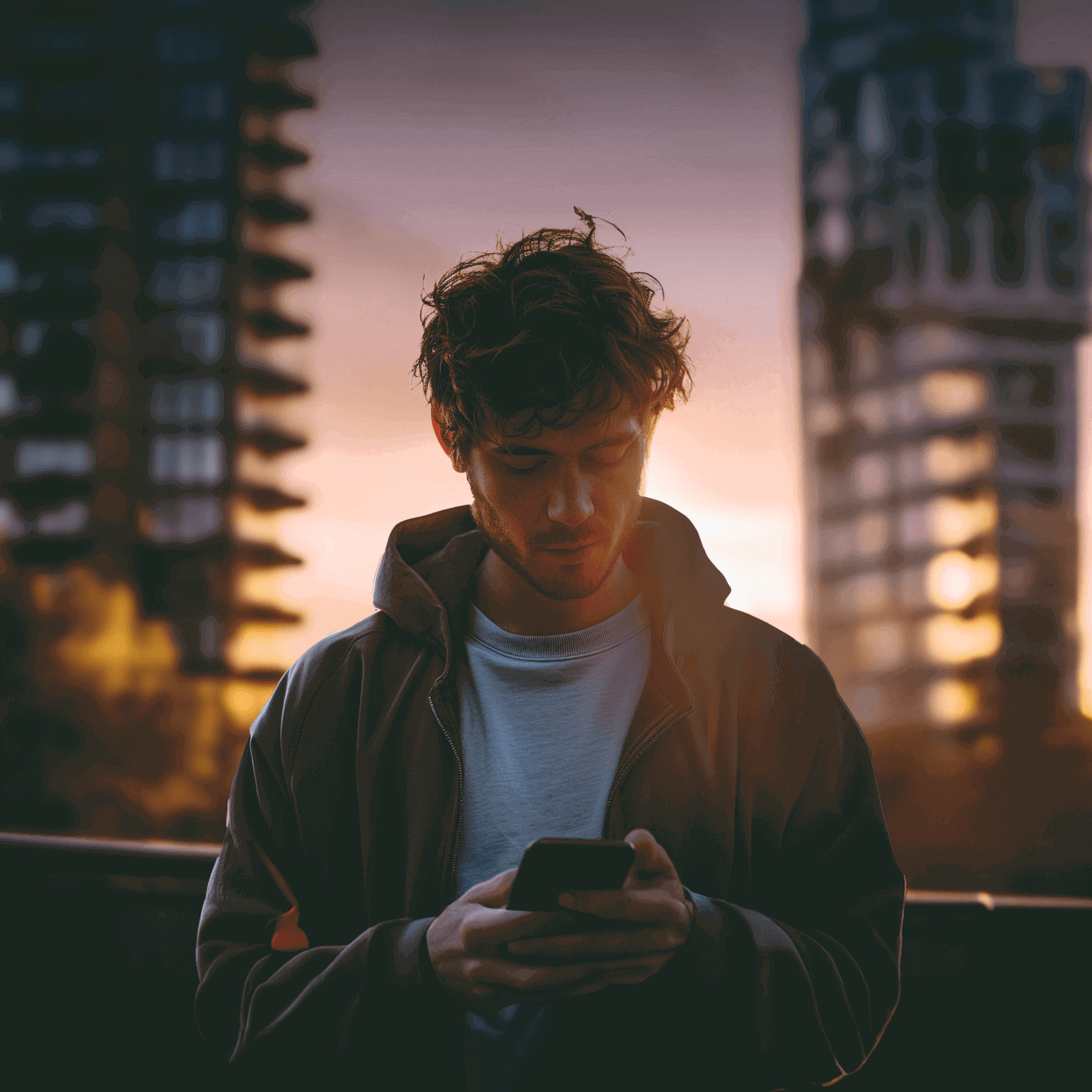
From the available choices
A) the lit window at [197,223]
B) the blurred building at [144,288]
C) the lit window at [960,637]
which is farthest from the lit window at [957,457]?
the lit window at [197,223]

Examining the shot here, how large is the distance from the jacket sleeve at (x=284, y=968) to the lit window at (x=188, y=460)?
53367 millimetres

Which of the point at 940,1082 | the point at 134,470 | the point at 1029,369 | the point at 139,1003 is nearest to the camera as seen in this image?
the point at 940,1082

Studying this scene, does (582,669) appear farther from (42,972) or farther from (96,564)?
(96,564)

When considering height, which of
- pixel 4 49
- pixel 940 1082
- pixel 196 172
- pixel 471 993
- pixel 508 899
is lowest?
pixel 940 1082

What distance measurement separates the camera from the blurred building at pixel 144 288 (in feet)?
155

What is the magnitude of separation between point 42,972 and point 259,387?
54.7 m

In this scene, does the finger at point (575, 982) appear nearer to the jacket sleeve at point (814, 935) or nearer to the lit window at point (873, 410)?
the jacket sleeve at point (814, 935)

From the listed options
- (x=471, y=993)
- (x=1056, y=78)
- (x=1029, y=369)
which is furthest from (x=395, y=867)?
(x=1056, y=78)

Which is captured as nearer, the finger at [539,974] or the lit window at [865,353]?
the finger at [539,974]

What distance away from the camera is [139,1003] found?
254 centimetres

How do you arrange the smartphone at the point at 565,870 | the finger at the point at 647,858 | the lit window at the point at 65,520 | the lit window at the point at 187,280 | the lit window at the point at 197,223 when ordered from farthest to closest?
the lit window at the point at 187,280
the lit window at the point at 197,223
the lit window at the point at 65,520
the finger at the point at 647,858
the smartphone at the point at 565,870

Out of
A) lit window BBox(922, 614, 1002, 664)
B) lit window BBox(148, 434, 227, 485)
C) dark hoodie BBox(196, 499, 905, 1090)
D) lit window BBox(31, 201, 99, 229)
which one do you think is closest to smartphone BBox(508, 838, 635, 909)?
dark hoodie BBox(196, 499, 905, 1090)

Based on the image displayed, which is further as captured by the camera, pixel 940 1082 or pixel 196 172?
pixel 196 172

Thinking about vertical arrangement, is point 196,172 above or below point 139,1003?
above
